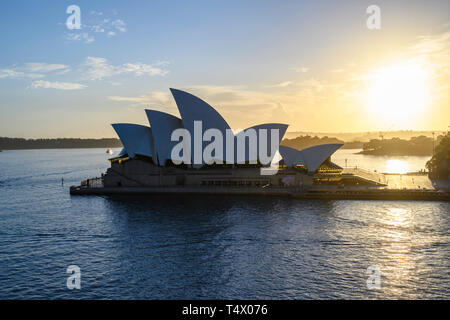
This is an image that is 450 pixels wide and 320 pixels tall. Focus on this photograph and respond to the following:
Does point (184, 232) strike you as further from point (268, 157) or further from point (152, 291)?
point (268, 157)

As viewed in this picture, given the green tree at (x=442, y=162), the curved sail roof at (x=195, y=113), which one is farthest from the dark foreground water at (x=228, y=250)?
the green tree at (x=442, y=162)

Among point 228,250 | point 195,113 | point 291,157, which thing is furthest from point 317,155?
point 228,250

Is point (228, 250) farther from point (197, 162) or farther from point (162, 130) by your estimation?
point (162, 130)

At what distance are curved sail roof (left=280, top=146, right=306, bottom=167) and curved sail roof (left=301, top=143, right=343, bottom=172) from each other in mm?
778

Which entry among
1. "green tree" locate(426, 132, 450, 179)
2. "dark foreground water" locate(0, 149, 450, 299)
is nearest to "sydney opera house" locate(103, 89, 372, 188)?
"dark foreground water" locate(0, 149, 450, 299)

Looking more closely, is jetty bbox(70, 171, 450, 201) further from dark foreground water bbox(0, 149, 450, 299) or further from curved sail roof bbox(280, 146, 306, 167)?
curved sail roof bbox(280, 146, 306, 167)

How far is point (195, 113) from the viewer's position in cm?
5331

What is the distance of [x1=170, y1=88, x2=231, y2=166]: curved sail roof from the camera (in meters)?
52.7

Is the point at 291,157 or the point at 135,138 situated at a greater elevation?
the point at 135,138

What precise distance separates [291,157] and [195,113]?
18.2m

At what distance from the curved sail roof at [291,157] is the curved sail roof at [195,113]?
11.2 meters
